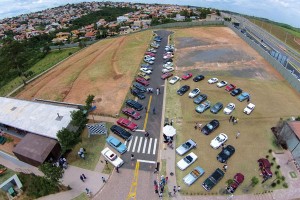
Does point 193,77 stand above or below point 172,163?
above

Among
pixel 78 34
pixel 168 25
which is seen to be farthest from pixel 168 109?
pixel 78 34

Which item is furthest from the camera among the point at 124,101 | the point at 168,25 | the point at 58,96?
the point at 168,25

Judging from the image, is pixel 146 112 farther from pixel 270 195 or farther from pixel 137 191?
pixel 270 195

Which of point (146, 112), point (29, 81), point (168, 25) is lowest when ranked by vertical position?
point (29, 81)

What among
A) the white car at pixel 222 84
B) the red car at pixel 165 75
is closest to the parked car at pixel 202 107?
the white car at pixel 222 84

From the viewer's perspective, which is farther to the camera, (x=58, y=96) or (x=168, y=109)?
(x=58, y=96)

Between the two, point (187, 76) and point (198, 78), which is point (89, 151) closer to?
point (187, 76)

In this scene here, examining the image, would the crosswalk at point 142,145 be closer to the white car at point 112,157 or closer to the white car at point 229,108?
the white car at point 112,157
